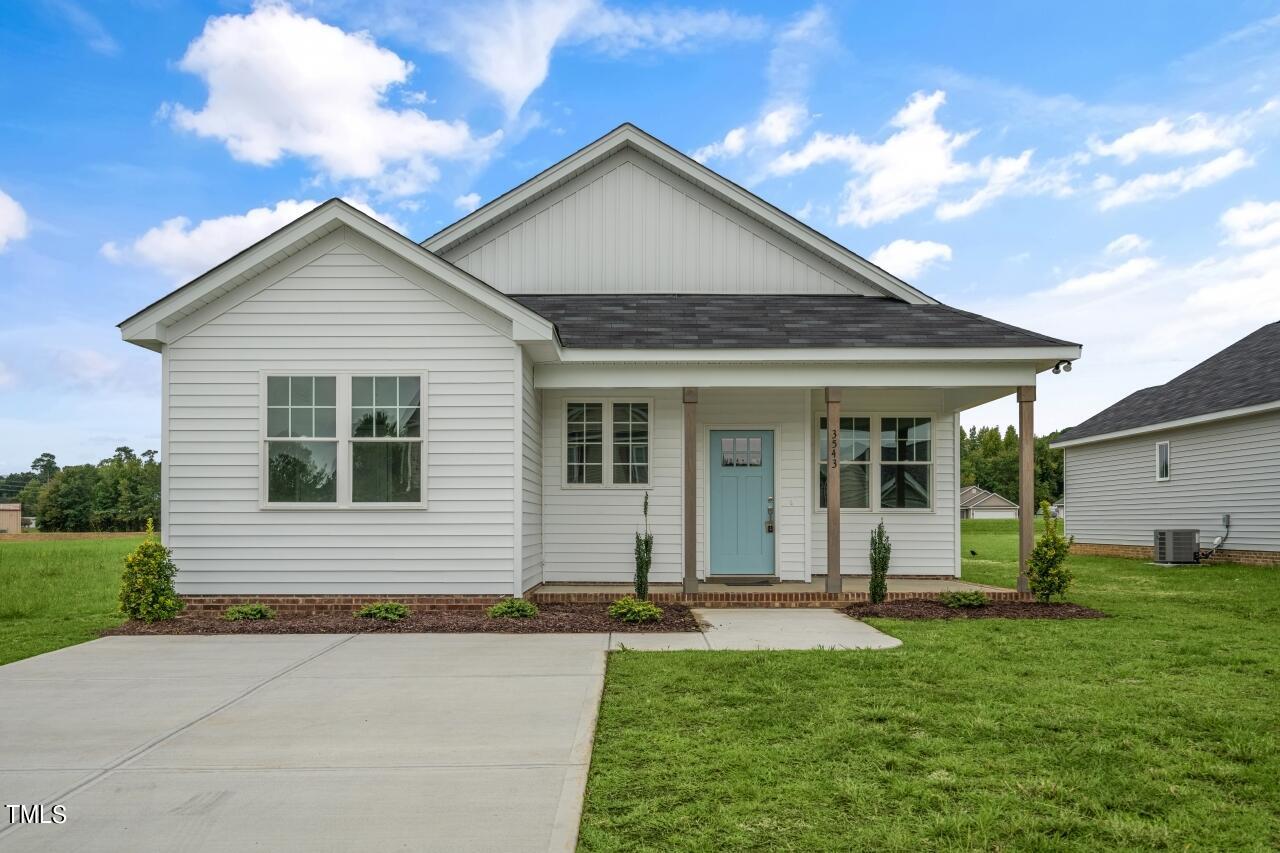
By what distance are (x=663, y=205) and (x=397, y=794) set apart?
1059cm

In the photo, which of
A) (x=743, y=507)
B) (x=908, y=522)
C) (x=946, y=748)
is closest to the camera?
(x=946, y=748)

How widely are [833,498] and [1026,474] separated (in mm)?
2370

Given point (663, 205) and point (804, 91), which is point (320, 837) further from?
point (804, 91)

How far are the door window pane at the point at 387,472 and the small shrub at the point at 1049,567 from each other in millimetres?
7592

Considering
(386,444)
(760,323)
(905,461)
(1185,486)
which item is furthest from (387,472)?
(1185,486)

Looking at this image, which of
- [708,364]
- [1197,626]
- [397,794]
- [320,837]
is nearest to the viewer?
[320,837]

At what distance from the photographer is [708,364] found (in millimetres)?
10617

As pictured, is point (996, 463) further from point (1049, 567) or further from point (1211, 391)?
point (1049, 567)

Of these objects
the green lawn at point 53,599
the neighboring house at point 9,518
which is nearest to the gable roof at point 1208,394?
the green lawn at point 53,599

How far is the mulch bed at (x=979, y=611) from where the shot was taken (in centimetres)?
979

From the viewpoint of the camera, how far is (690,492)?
419 inches

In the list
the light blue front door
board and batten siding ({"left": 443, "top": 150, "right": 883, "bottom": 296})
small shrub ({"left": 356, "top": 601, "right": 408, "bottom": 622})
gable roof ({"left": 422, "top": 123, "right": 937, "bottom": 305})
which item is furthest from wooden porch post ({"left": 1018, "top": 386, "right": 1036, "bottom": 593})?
small shrub ({"left": 356, "top": 601, "right": 408, "bottom": 622})

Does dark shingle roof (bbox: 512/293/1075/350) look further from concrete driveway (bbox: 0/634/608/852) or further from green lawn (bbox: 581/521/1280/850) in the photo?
concrete driveway (bbox: 0/634/608/852)

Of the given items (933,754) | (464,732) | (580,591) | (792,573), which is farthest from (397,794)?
(792,573)
